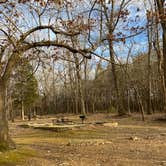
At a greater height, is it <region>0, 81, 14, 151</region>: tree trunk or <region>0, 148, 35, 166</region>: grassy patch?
<region>0, 81, 14, 151</region>: tree trunk

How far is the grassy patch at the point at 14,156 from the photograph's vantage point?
9.76m

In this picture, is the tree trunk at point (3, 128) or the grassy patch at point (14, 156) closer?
the grassy patch at point (14, 156)

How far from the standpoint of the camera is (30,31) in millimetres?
11797

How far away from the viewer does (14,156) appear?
1055 centimetres

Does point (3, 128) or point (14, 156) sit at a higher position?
point (3, 128)

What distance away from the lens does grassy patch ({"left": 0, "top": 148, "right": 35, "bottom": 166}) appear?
9757 mm

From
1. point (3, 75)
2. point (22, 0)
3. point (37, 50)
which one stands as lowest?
point (3, 75)

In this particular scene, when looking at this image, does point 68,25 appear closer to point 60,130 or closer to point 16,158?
point 16,158

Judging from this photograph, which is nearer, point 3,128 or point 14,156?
point 14,156

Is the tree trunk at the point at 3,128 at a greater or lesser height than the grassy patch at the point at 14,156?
greater

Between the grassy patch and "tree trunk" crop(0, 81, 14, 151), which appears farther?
"tree trunk" crop(0, 81, 14, 151)

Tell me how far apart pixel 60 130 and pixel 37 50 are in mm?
8864

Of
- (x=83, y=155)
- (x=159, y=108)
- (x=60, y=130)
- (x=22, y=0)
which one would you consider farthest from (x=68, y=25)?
(x=159, y=108)

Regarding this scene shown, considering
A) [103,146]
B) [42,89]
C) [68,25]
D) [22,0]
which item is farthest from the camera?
[42,89]
